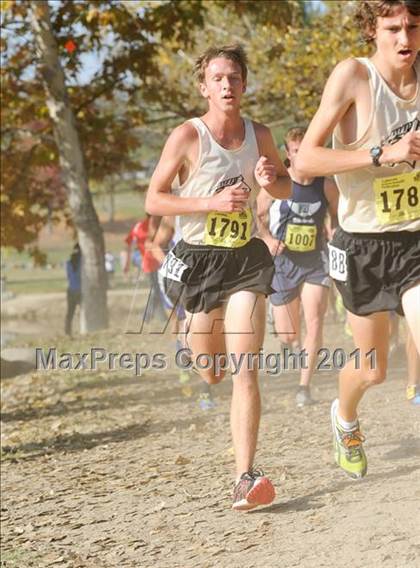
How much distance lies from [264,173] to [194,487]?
1935mm

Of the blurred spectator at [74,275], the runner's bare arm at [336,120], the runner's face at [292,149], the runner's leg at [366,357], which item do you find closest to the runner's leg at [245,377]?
the runner's leg at [366,357]

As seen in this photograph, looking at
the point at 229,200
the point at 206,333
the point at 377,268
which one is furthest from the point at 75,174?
the point at 377,268

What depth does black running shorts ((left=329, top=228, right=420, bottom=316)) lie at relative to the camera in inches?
196

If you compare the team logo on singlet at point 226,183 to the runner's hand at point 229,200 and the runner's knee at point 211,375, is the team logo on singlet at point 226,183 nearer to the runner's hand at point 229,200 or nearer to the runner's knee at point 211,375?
the runner's hand at point 229,200

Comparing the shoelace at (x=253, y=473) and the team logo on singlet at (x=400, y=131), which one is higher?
the team logo on singlet at (x=400, y=131)

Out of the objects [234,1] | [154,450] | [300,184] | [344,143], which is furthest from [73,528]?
[234,1]

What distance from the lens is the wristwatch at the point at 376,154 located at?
15.2 feet

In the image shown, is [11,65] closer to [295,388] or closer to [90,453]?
[295,388]

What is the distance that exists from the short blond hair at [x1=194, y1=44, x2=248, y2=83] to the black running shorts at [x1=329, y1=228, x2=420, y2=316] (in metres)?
1.12

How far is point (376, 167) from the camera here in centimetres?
484

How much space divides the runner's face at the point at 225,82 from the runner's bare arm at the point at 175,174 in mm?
196

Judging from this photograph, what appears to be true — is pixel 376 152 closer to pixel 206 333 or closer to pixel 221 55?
pixel 221 55

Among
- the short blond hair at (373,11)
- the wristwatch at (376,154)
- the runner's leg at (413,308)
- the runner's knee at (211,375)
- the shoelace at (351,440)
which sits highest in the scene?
the short blond hair at (373,11)

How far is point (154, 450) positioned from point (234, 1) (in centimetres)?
1093
